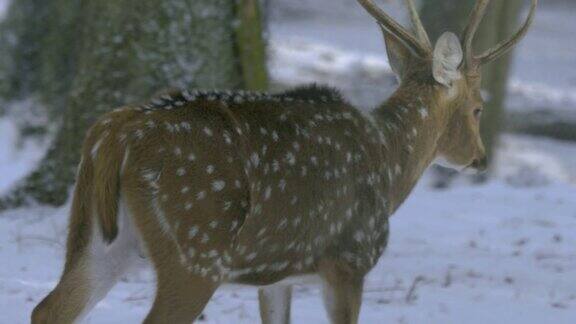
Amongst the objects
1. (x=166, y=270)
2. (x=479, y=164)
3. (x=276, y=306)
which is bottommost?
(x=276, y=306)

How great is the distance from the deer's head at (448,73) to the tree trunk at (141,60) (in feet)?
6.20

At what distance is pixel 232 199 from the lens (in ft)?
17.8

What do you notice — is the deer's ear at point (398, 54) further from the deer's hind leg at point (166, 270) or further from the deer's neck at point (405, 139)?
the deer's hind leg at point (166, 270)

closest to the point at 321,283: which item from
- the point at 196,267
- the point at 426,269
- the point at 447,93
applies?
the point at 196,267

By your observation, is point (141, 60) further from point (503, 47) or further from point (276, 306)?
point (276, 306)

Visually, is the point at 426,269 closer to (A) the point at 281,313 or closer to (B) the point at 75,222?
(A) the point at 281,313

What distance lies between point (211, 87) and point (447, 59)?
2.32 metres

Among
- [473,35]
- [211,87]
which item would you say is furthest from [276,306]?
[211,87]

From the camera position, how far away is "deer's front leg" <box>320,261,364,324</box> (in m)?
5.99

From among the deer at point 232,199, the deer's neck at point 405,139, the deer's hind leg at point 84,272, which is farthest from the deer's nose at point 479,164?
the deer's hind leg at point 84,272

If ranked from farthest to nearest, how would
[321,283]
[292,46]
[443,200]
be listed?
[292,46], [443,200], [321,283]

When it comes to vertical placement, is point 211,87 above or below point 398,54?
below

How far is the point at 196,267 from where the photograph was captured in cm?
533

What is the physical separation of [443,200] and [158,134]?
19.3 ft
